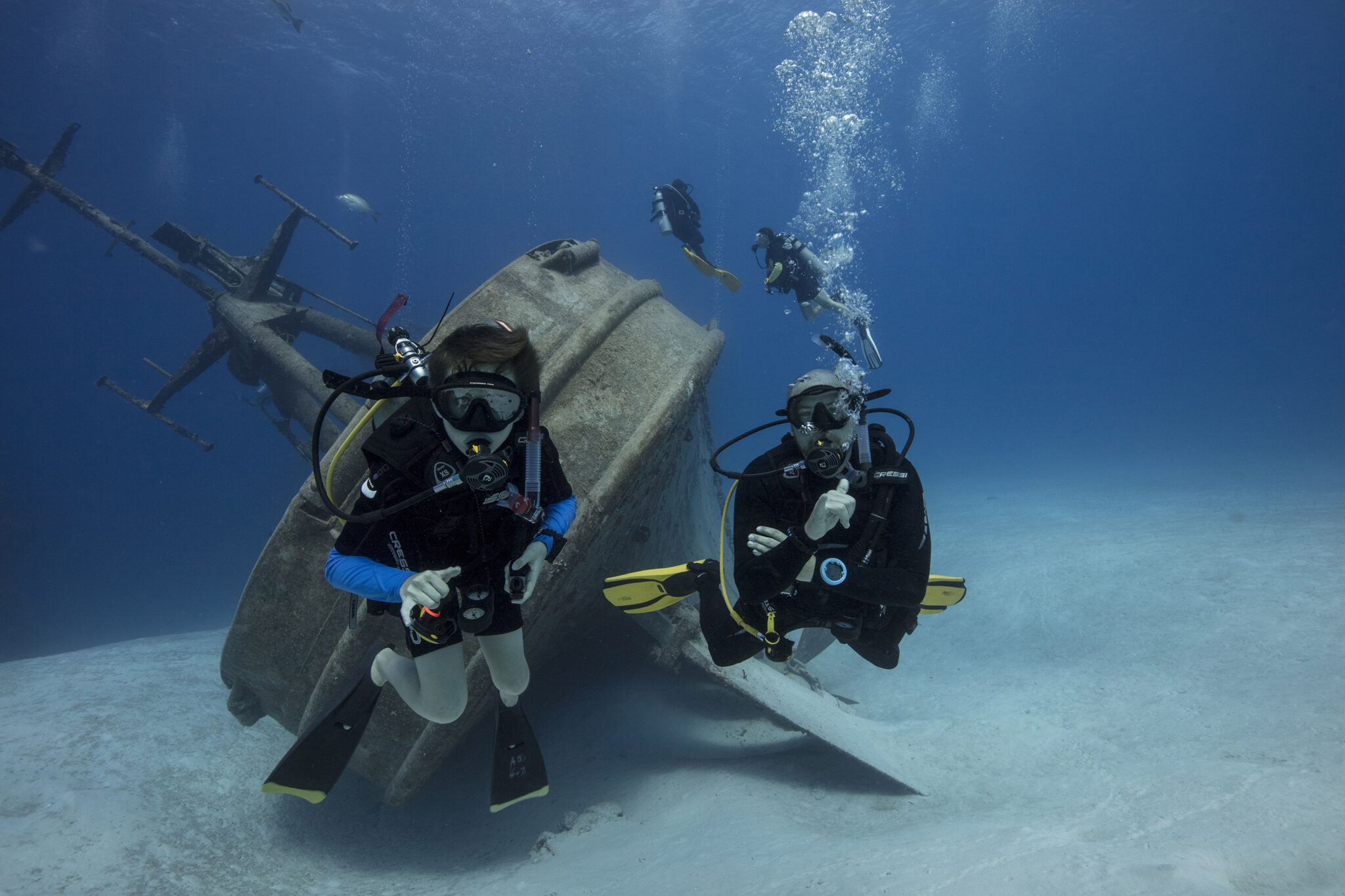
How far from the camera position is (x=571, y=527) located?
3498 millimetres

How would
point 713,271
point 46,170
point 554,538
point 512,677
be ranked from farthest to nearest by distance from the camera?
point 46,170 < point 713,271 < point 512,677 < point 554,538

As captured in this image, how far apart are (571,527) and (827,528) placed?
1847 millimetres

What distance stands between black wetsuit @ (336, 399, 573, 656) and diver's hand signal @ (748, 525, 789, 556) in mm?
936

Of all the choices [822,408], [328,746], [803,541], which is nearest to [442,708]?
[328,746]

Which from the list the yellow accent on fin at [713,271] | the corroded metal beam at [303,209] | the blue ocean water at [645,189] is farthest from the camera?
the blue ocean water at [645,189]

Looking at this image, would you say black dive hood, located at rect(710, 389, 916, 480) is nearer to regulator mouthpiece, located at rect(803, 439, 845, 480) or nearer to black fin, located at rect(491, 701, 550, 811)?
regulator mouthpiece, located at rect(803, 439, 845, 480)

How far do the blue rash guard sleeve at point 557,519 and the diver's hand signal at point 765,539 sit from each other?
0.83 meters

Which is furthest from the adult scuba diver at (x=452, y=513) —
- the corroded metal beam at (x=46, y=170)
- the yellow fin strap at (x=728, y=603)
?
the corroded metal beam at (x=46, y=170)

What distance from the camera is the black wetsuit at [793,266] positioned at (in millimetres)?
8562

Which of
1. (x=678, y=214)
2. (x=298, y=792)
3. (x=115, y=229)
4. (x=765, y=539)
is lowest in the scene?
(x=298, y=792)

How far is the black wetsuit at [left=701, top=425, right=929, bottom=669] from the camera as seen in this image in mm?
2363

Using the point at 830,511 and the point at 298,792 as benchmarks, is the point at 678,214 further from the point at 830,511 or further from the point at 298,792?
the point at 298,792

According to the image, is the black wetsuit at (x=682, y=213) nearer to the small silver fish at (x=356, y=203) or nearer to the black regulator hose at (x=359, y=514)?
the black regulator hose at (x=359, y=514)

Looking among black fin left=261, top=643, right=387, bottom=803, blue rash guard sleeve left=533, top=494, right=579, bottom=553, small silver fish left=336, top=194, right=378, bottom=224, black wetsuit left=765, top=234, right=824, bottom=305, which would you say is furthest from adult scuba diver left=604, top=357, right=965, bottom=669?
small silver fish left=336, top=194, right=378, bottom=224
